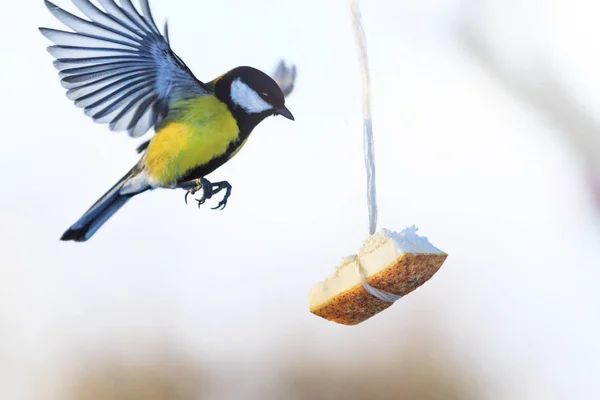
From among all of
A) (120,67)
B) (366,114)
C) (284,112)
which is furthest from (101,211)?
(366,114)

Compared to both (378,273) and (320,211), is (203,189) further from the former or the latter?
(378,273)

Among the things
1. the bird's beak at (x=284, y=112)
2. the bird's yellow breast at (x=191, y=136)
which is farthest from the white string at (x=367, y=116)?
the bird's yellow breast at (x=191, y=136)

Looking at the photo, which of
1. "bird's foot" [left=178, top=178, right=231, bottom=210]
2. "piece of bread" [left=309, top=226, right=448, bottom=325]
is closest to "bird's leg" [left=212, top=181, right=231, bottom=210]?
"bird's foot" [left=178, top=178, right=231, bottom=210]

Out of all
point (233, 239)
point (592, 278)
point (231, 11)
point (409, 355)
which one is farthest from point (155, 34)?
point (592, 278)

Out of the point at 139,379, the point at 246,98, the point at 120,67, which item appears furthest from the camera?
the point at 139,379

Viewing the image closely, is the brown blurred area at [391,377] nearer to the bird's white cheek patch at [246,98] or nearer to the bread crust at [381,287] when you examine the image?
the bread crust at [381,287]

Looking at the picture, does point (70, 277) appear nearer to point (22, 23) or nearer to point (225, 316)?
point (225, 316)

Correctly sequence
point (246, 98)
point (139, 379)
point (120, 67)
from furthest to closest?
point (139, 379), point (246, 98), point (120, 67)
